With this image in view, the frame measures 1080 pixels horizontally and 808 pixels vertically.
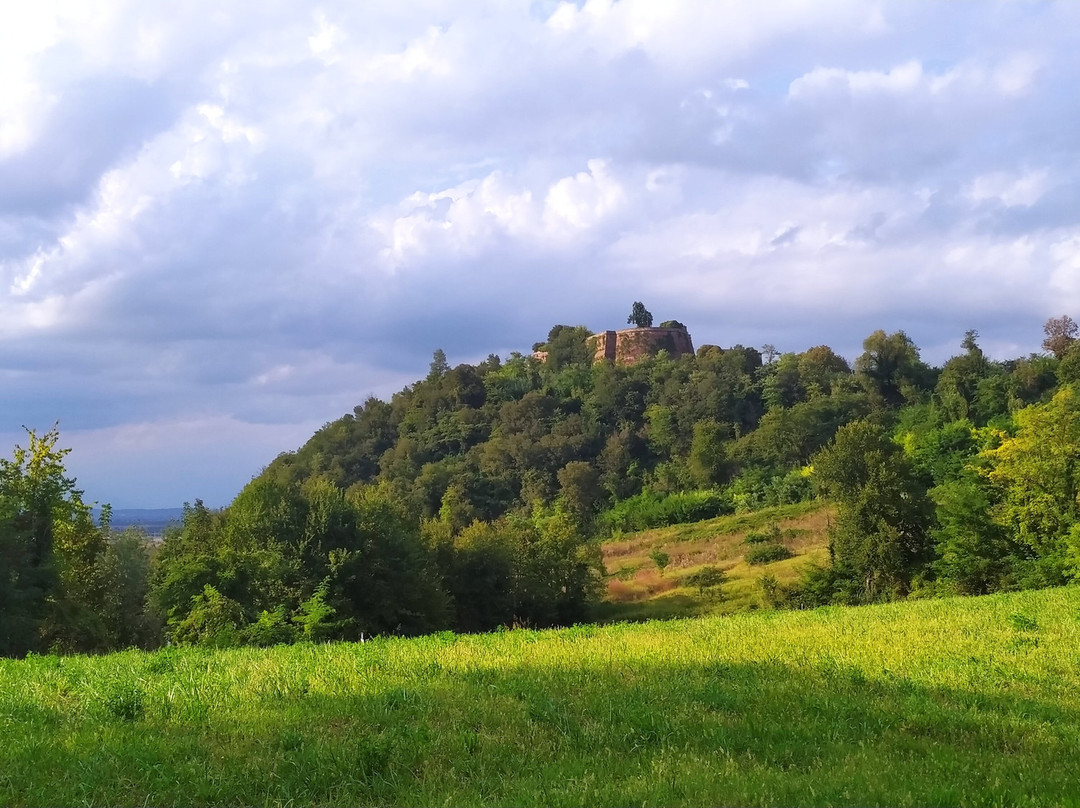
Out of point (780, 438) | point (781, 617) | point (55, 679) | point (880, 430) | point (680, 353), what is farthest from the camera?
point (680, 353)

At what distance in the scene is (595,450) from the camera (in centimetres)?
12625

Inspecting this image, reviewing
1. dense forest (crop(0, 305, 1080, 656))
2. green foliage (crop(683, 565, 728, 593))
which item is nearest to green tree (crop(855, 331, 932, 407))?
dense forest (crop(0, 305, 1080, 656))

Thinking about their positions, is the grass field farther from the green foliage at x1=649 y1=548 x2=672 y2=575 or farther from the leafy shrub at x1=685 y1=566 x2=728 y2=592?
the green foliage at x1=649 y1=548 x2=672 y2=575

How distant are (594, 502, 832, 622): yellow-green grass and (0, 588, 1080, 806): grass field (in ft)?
107

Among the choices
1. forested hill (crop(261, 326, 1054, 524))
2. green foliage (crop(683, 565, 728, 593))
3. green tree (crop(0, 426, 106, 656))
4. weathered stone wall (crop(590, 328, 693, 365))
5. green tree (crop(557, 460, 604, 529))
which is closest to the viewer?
green tree (crop(0, 426, 106, 656))

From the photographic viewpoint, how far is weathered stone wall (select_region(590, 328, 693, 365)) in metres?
164

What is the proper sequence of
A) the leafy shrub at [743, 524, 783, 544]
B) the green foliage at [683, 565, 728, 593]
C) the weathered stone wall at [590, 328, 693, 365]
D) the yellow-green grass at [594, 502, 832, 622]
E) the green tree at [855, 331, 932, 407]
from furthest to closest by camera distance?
1. the weathered stone wall at [590, 328, 693, 365]
2. the green tree at [855, 331, 932, 407]
3. the leafy shrub at [743, 524, 783, 544]
4. the green foliage at [683, 565, 728, 593]
5. the yellow-green grass at [594, 502, 832, 622]

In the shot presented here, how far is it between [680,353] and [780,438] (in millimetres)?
65446

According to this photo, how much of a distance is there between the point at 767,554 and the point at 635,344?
108422 mm

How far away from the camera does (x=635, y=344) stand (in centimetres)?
16525

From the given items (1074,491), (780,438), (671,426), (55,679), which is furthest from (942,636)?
(671,426)

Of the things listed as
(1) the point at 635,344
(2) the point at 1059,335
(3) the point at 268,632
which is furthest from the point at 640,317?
(3) the point at 268,632

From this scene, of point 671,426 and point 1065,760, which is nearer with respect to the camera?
point 1065,760

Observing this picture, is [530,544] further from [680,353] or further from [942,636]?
[680,353]
